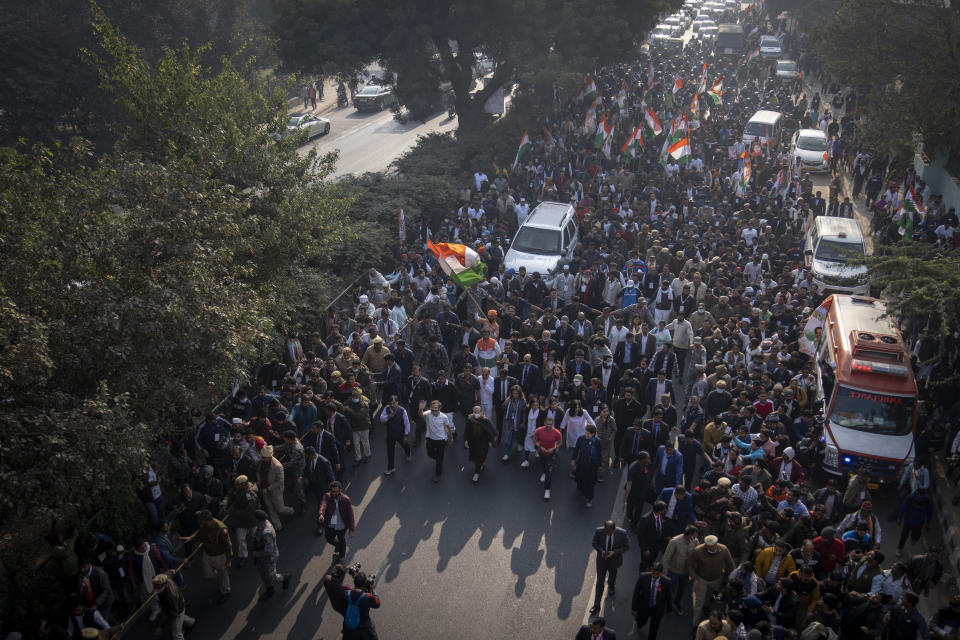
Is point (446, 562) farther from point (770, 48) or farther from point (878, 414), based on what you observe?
point (770, 48)

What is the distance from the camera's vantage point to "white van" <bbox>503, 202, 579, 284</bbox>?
1833cm

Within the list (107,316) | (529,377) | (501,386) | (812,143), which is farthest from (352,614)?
(812,143)

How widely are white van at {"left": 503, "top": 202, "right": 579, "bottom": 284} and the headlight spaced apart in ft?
25.0

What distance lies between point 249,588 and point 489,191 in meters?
15.7

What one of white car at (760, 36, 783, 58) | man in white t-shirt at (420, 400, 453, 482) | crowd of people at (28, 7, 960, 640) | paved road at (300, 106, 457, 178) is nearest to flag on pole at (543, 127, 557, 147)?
paved road at (300, 106, 457, 178)

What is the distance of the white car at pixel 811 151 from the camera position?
96.3ft

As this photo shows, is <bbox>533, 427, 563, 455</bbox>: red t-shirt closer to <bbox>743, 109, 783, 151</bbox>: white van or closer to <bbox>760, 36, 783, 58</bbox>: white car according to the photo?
<bbox>743, 109, 783, 151</bbox>: white van

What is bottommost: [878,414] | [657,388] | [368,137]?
[368,137]

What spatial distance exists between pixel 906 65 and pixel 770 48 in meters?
31.8

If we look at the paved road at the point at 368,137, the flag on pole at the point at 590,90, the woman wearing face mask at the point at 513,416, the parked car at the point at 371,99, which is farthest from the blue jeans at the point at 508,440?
the parked car at the point at 371,99

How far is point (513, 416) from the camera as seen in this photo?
12133 millimetres

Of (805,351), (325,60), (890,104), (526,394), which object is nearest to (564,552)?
(526,394)

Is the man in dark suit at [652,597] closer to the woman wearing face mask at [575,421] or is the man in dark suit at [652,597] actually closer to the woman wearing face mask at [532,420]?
the woman wearing face mask at [575,421]

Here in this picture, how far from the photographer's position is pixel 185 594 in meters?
9.81
